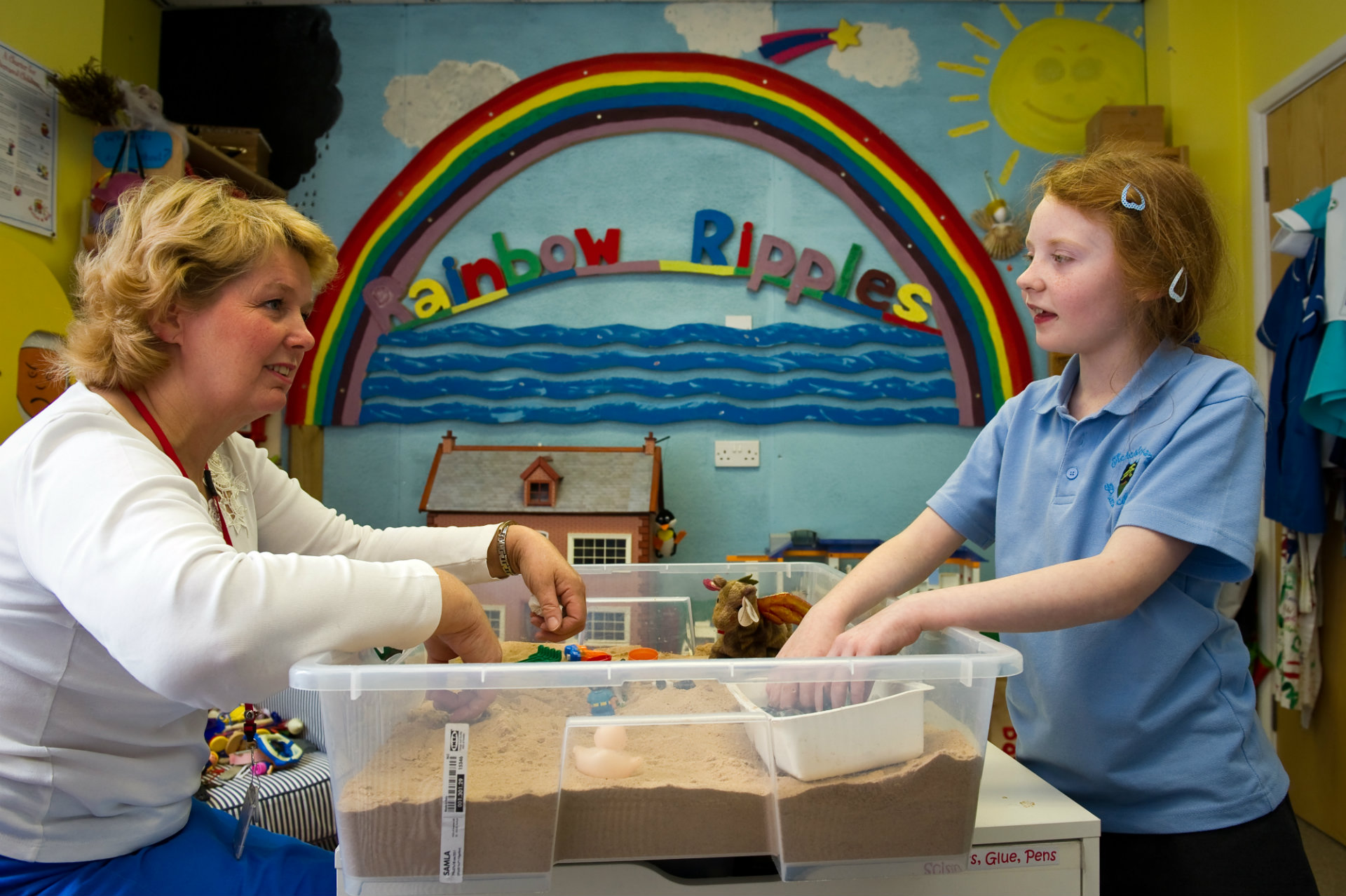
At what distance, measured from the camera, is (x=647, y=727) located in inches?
27.4

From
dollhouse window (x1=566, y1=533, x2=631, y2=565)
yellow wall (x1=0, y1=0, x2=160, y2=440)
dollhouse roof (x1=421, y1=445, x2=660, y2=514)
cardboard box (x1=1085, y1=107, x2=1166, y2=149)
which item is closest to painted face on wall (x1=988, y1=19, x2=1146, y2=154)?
cardboard box (x1=1085, y1=107, x2=1166, y2=149)

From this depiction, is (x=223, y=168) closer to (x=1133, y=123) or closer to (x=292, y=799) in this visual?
(x=292, y=799)

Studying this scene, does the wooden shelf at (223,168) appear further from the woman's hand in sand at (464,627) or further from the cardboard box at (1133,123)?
the cardboard box at (1133,123)

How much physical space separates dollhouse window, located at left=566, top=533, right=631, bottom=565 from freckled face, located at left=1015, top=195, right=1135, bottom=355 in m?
1.75

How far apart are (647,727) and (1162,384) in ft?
2.08

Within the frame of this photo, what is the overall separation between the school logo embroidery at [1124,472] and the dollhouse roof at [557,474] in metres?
1.77

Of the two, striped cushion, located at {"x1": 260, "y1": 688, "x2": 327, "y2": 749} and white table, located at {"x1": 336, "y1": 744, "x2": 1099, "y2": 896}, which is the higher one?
white table, located at {"x1": 336, "y1": 744, "x2": 1099, "y2": 896}

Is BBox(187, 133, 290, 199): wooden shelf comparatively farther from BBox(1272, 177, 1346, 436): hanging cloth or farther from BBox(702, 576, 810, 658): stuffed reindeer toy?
BBox(1272, 177, 1346, 436): hanging cloth

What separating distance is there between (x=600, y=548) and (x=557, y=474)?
257mm

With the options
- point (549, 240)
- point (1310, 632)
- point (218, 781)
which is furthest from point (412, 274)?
point (1310, 632)

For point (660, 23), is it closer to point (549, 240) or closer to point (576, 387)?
point (549, 240)

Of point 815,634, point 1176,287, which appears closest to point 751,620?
point 815,634

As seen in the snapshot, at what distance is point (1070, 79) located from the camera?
2.94 metres

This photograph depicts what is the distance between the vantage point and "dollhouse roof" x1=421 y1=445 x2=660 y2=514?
8.63ft
